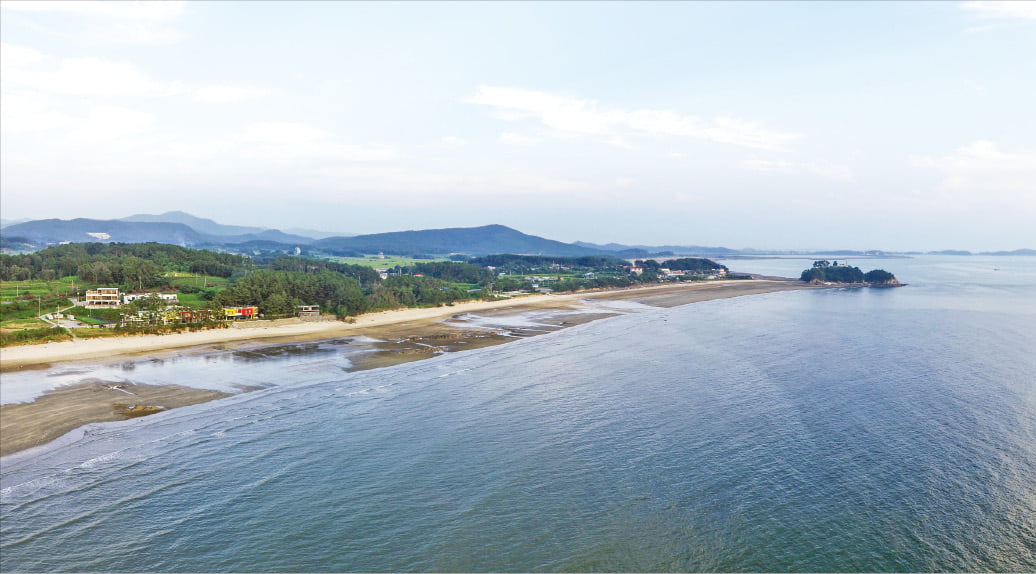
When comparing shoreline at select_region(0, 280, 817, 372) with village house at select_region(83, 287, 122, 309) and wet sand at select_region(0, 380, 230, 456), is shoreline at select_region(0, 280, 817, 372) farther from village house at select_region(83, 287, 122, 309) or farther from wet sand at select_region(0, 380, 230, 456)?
village house at select_region(83, 287, 122, 309)

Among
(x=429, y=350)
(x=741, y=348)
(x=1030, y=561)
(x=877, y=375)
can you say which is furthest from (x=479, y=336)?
(x=1030, y=561)

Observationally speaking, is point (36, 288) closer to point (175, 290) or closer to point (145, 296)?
point (175, 290)

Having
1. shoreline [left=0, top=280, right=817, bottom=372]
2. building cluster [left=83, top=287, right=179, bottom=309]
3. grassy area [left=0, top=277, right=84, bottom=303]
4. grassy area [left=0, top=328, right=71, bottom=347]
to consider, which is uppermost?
grassy area [left=0, top=277, right=84, bottom=303]

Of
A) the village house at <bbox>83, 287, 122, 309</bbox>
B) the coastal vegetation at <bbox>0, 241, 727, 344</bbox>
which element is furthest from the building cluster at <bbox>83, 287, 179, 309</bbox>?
the coastal vegetation at <bbox>0, 241, 727, 344</bbox>

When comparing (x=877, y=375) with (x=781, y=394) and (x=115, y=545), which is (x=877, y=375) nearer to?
(x=781, y=394)

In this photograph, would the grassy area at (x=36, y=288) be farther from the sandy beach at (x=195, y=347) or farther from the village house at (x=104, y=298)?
the sandy beach at (x=195, y=347)

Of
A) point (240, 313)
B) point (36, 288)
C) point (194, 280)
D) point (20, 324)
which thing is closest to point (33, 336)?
point (20, 324)
